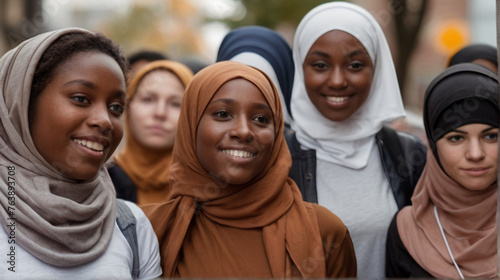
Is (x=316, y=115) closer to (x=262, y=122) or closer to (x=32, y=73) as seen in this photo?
(x=262, y=122)

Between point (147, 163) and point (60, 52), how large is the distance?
84.5 inches

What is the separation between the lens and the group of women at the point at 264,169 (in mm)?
2432

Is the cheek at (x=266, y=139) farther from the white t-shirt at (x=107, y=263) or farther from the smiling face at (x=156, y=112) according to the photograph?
the smiling face at (x=156, y=112)

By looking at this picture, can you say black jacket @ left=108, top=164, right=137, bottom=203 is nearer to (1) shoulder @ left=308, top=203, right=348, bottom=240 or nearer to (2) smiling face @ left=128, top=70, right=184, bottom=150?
(2) smiling face @ left=128, top=70, right=184, bottom=150

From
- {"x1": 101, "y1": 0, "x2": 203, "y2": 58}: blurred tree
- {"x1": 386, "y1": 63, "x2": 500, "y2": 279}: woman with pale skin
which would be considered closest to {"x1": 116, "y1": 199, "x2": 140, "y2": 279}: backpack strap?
{"x1": 386, "y1": 63, "x2": 500, "y2": 279}: woman with pale skin

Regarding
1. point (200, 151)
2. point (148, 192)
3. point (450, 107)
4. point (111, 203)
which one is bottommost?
point (148, 192)

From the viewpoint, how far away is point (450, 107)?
3053 mm

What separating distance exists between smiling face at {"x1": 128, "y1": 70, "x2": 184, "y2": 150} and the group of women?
0.75 m

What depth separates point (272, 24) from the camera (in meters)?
11.5

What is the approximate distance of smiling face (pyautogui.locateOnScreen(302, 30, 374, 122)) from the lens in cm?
339

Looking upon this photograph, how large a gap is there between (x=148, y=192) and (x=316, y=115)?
57.6 inches

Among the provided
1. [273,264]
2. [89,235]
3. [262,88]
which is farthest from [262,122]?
[89,235]

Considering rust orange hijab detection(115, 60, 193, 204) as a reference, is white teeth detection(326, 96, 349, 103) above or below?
above

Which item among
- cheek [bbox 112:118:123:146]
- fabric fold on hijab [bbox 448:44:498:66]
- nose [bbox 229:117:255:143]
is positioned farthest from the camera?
fabric fold on hijab [bbox 448:44:498:66]
